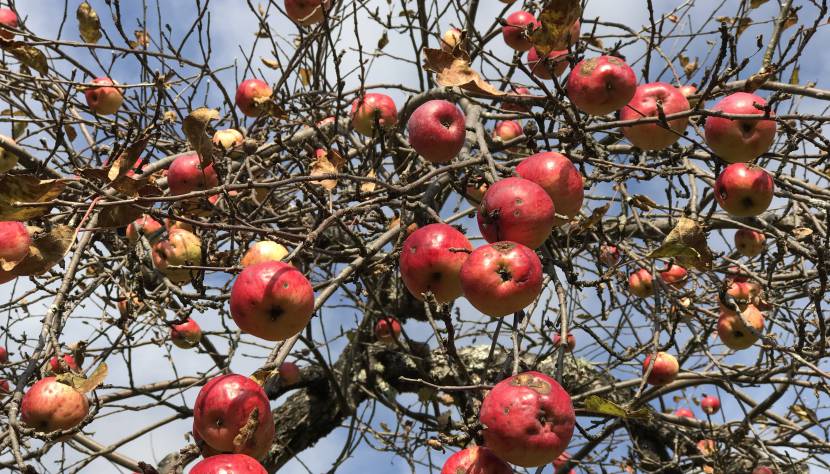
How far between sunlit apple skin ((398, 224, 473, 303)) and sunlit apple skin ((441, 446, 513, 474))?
0.47m

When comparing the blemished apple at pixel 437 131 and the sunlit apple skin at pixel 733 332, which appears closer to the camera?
the blemished apple at pixel 437 131

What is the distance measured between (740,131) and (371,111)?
1.94 meters

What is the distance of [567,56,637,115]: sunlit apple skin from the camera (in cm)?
215

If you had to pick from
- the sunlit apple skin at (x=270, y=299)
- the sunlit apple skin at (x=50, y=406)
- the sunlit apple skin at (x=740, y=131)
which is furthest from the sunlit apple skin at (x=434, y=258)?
the sunlit apple skin at (x=50, y=406)

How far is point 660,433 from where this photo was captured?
506 cm

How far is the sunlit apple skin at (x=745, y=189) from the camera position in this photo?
264cm

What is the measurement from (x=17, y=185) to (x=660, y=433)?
16.0 ft

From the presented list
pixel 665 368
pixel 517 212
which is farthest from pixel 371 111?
pixel 665 368

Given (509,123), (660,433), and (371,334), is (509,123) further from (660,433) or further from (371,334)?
(660,433)

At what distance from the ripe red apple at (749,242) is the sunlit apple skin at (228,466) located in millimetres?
3481

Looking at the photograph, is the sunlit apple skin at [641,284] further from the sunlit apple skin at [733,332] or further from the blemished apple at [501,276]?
the blemished apple at [501,276]

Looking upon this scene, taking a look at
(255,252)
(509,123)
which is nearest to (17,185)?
(255,252)

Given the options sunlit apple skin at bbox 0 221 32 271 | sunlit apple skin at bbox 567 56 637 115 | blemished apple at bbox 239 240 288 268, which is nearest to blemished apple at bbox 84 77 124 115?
blemished apple at bbox 239 240 288 268

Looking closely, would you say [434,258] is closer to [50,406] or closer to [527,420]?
[527,420]
